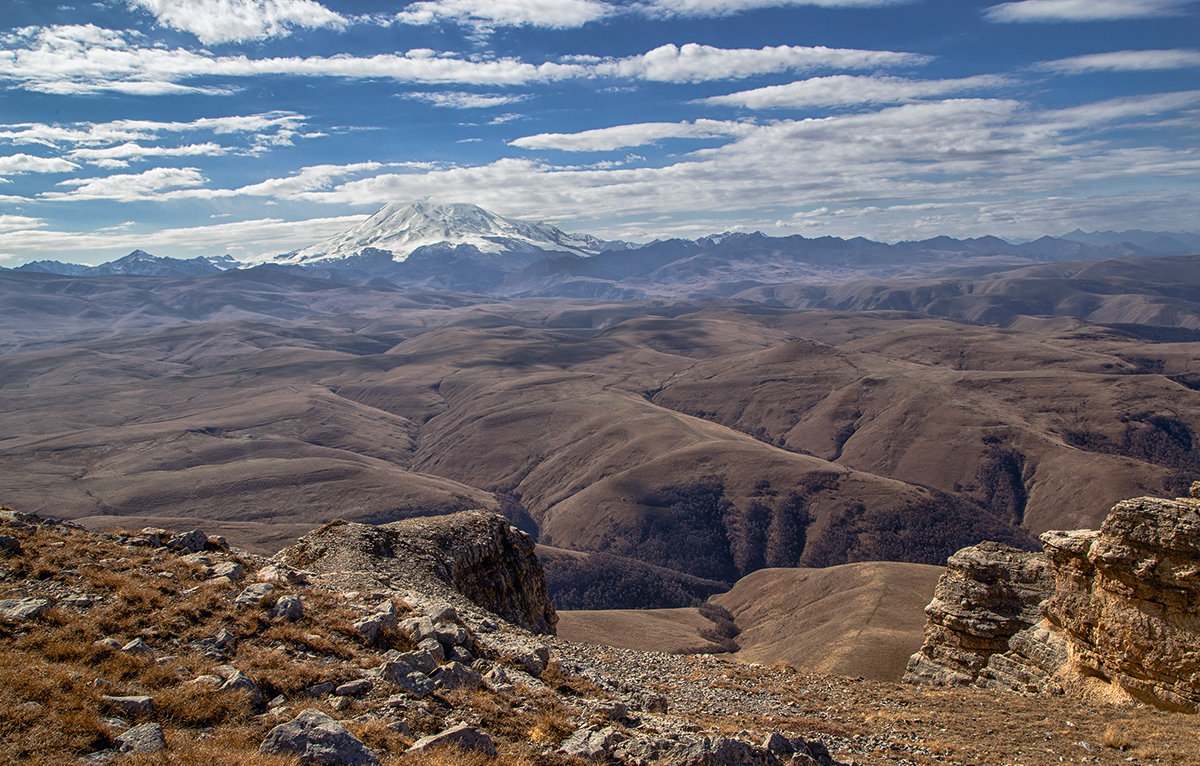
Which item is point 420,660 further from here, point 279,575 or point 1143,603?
point 1143,603

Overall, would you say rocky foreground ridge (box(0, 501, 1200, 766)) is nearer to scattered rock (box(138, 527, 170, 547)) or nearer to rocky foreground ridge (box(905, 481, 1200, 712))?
scattered rock (box(138, 527, 170, 547))

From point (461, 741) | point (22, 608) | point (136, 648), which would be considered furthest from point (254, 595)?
point (461, 741)

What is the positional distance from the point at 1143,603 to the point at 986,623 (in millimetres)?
8949

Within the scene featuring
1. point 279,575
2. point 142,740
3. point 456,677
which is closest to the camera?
point 142,740

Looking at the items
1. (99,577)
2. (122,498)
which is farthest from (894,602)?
(122,498)

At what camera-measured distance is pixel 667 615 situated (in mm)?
105812

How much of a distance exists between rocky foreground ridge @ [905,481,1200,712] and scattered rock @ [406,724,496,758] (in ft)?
85.9

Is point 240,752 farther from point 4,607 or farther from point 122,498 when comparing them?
point 122,498

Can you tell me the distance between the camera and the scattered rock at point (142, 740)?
34.2 ft

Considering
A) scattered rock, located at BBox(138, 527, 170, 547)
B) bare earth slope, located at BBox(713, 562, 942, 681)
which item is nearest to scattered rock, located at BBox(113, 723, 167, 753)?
scattered rock, located at BBox(138, 527, 170, 547)

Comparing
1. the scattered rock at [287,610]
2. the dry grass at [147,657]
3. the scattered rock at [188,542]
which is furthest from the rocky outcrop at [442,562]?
the dry grass at [147,657]

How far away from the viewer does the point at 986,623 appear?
33.5 metres

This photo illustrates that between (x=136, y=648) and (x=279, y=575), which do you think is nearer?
(x=136, y=648)

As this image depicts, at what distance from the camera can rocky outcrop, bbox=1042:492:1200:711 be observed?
79.4 ft
